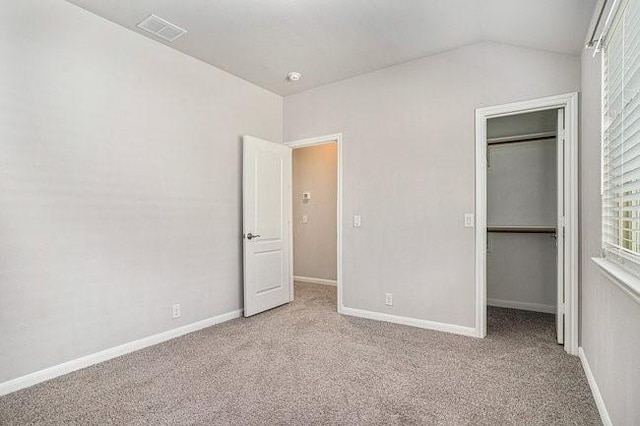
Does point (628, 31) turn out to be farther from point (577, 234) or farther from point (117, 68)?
point (117, 68)

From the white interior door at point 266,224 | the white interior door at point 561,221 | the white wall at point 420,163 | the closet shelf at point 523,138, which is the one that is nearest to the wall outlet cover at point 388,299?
the white wall at point 420,163

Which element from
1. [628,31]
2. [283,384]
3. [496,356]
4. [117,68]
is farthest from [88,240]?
[628,31]

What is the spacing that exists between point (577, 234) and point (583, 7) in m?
1.60

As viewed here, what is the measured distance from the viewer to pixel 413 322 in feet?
11.5

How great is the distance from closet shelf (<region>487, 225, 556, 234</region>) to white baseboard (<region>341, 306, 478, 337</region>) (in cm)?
152

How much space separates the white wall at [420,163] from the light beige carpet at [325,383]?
0.51m

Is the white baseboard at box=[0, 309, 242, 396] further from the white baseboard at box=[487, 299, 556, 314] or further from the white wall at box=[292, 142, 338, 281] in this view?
the white baseboard at box=[487, 299, 556, 314]

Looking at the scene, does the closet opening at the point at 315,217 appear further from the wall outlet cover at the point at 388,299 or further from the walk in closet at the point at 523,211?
the walk in closet at the point at 523,211

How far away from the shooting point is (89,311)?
2646mm

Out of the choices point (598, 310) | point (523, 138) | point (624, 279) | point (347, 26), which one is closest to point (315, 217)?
point (523, 138)

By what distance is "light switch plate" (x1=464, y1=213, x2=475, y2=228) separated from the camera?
320 cm

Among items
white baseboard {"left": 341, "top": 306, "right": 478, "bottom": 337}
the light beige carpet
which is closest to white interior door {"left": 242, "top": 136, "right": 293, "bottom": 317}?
the light beige carpet

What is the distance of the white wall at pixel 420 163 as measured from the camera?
3090 millimetres

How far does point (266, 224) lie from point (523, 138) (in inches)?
125
